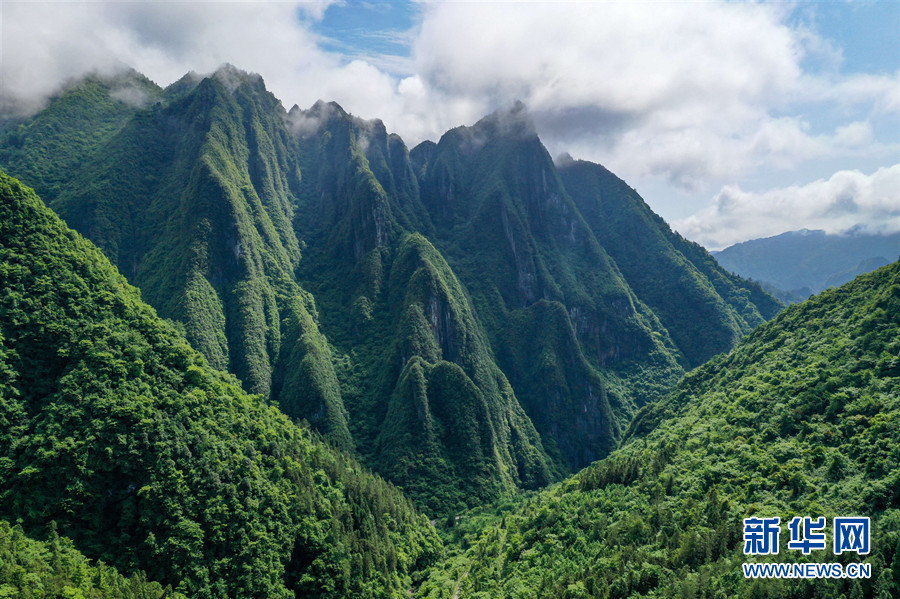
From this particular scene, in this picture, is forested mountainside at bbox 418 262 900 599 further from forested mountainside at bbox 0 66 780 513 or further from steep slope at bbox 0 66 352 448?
steep slope at bbox 0 66 352 448

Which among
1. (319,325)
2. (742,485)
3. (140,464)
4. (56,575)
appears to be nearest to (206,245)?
(319,325)

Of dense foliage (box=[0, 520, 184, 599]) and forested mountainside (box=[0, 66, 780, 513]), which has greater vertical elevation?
forested mountainside (box=[0, 66, 780, 513])

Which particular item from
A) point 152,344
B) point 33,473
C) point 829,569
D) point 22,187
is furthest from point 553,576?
point 22,187

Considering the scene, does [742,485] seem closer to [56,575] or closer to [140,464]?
[56,575]

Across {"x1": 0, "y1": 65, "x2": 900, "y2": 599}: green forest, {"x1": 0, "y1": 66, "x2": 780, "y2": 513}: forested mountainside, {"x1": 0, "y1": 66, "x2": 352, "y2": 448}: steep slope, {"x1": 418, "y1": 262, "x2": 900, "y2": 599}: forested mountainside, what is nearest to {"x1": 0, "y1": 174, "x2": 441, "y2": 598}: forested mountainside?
{"x1": 0, "y1": 65, "x2": 900, "y2": 599}: green forest

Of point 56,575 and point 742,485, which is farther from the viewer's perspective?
point 742,485

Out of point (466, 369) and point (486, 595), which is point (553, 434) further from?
point (486, 595)
